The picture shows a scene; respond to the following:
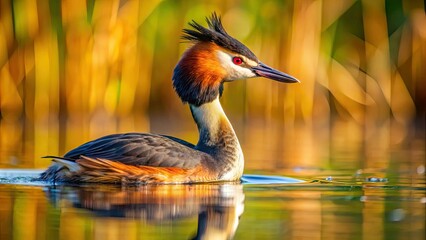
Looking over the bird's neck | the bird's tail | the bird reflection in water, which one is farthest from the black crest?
the bird's tail

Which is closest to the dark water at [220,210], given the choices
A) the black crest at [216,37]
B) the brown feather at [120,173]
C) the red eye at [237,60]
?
the brown feather at [120,173]

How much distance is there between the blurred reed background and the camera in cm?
1579

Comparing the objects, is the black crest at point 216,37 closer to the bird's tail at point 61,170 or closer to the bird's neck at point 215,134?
the bird's neck at point 215,134

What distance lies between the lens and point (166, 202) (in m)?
7.02

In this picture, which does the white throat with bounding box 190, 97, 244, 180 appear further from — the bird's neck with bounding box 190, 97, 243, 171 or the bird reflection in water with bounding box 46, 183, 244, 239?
the bird reflection in water with bounding box 46, 183, 244, 239

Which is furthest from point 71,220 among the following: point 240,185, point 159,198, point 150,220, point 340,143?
point 340,143

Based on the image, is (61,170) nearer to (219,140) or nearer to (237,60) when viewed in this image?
(219,140)

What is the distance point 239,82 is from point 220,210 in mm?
10835

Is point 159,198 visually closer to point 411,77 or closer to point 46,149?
point 46,149

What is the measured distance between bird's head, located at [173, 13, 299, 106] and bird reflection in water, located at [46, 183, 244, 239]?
1.10 meters

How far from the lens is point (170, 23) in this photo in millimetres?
16547

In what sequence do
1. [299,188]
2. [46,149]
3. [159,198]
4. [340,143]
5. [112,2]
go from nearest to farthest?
1. [159,198]
2. [299,188]
3. [46,149]
4. [340,143]
5. [112,2]

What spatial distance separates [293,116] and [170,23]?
262 centimetres

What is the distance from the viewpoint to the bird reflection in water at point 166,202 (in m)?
6.13
